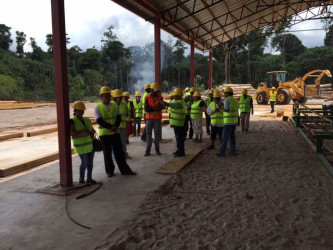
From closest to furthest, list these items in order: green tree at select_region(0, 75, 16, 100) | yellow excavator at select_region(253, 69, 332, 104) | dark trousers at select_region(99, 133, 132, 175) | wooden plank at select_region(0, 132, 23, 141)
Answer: dark trousers at select_region(99, 133, 132, 175) → wooden plank at select_region(0, 132, 23, 141) → yellow excavator at select_region(253, 69, 332, 104) → green tree at select_region(0, 75, 16, 100)

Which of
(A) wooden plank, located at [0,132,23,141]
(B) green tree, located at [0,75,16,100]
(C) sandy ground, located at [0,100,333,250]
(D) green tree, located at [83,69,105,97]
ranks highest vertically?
(D) green tree, located at [83,69,105,97]

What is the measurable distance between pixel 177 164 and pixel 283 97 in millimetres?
21111

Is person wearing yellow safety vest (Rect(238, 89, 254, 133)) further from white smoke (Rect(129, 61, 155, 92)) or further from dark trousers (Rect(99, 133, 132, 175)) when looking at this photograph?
white smoke (Rect(129, 61, 155, 92))

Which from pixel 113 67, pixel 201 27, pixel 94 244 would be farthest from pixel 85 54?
pixel 94 244

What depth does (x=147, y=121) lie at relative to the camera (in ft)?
26.1

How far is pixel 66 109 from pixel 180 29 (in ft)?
31.3

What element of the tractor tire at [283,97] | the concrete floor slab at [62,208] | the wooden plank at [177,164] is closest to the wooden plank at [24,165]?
the concrete floor slab at [62,208]

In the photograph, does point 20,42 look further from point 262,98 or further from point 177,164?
point 177,164

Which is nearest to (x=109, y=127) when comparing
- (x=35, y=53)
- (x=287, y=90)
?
(x=287, y=90)

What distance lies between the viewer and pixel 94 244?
342 centimetres

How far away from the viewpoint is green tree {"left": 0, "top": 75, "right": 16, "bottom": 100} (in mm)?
30928

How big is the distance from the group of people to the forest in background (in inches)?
1093

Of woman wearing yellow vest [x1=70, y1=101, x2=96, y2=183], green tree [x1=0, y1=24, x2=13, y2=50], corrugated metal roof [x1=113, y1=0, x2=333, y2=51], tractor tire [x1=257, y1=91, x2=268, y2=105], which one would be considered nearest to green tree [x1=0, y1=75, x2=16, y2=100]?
green tree [x1=0, y1=24, x2=13, y2=50]

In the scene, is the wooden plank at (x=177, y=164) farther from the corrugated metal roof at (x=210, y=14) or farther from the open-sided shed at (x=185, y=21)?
the corrugated metal roof at (x=210, y=14)
